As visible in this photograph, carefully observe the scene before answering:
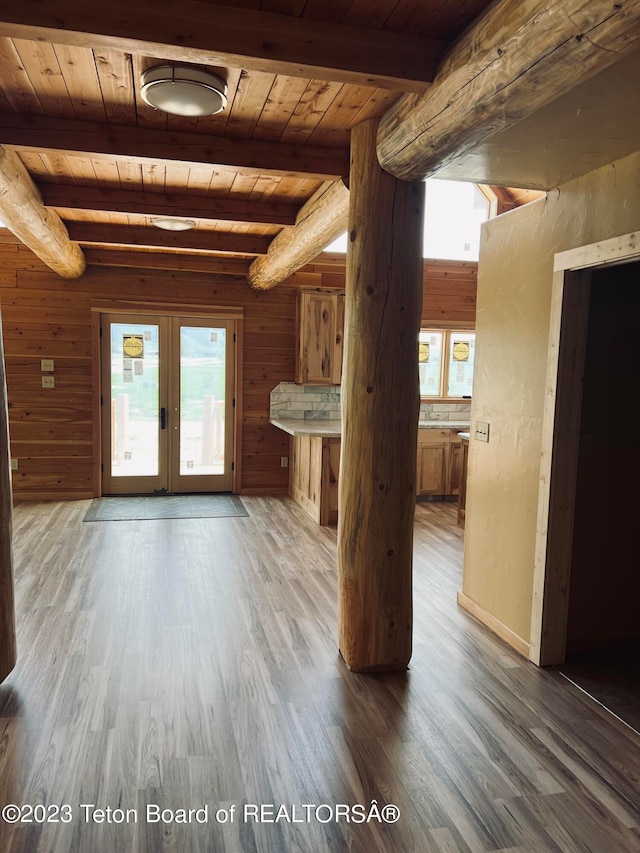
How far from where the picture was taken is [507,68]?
1763 millimetres

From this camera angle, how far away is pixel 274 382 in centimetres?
725

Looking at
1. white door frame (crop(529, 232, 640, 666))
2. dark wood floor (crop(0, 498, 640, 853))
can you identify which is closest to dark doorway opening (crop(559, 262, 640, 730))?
white door frame (crop(529, 232, 640, 666))

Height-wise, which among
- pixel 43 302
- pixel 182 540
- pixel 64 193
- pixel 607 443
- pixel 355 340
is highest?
pixel 64 193

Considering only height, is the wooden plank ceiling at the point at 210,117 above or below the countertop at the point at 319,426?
above

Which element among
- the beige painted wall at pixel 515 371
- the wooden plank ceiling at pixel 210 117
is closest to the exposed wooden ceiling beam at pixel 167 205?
the wooden plank ceiling at pixel 210 117

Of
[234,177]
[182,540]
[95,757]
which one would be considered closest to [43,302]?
[182,540]

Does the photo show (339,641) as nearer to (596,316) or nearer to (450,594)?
(450,594)

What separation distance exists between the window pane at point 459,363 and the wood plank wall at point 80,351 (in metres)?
1.66

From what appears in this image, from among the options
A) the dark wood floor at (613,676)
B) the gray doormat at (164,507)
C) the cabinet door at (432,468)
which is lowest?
the gray doormat at (164,507)

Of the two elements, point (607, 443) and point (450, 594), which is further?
point (450, 594)

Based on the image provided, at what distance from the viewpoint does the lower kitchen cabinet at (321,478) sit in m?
5.74

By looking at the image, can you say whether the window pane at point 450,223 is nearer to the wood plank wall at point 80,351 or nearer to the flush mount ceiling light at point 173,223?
the wood plank wall at point 80,351

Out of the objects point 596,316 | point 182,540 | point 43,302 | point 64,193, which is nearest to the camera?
point 596,316

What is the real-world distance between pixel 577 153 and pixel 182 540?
4.09 m
